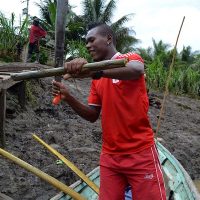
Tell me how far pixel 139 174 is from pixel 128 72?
67 cm

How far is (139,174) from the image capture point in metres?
2.62

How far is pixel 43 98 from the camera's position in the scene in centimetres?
912

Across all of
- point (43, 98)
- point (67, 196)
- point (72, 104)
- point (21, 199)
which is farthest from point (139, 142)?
point (43, 98)

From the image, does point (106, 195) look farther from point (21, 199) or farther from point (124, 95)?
point (21, 199)

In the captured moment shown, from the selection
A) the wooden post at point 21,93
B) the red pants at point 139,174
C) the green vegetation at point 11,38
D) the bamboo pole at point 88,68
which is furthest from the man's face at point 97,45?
the green vegetation at point 11,38

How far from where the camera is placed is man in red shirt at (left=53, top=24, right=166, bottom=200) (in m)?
2.59

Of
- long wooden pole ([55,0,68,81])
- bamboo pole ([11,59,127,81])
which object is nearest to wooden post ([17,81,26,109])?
long wooden pole ([55,0,68,81])

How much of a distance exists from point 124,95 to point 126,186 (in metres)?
A: 0.65

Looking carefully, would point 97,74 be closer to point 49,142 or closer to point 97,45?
point 97,45

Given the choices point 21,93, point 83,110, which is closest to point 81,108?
point 83,110

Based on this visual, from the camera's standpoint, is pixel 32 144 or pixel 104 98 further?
pixel 32 144

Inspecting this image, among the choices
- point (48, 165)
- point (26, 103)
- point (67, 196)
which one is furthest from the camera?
point (26, 103)

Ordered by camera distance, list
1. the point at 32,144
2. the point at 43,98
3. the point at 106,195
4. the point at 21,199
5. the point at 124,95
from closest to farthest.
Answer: the point at 124,95, the point at 106,195, the point at 21,199, the point at 32,144, the point at 43,98

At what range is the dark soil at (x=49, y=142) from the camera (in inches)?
212
